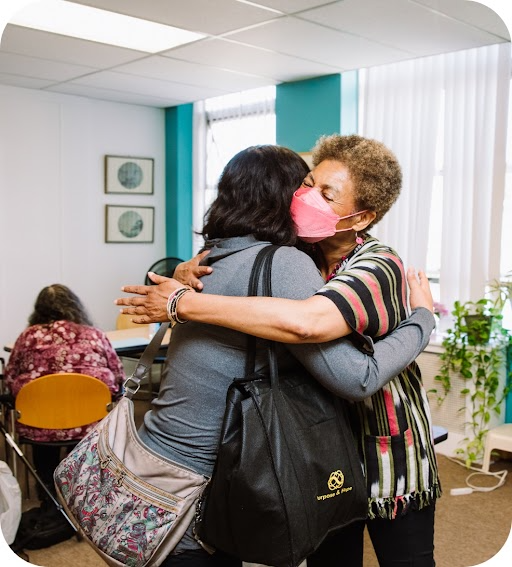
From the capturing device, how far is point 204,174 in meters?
6.65

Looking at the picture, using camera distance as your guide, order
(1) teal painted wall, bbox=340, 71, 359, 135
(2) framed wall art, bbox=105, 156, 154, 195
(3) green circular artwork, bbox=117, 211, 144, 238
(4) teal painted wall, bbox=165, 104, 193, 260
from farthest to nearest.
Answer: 1. (4) teal painted wall, bbox=165, 104, 193, 260
2. (3) green circular artwork, bbox=117, 211, 144, 238
3. (2) framed wall art, bbox=105, 156, 154, 195
4. (1) teal painted wall, bbox=340, 71, 359, 135

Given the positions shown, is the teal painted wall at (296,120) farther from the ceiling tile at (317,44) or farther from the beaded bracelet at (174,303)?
the beaded bracelet at (174,303)

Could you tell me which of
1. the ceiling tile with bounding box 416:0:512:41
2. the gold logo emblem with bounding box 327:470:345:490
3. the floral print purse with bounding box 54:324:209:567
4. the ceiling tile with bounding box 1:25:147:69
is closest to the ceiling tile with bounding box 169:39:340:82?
the ceiling tile with bounding box 1:25:147:69

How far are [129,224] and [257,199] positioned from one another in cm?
546

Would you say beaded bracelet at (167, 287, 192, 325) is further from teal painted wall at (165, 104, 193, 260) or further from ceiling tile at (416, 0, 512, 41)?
teal painted wall at (165, 104, 193, 260)

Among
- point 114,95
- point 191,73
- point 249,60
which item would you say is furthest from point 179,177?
point 249,60

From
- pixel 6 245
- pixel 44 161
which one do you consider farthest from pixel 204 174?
pixel 6 245

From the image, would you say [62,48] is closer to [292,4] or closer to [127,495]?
[292,4]

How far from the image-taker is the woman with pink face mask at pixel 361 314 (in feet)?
3.86

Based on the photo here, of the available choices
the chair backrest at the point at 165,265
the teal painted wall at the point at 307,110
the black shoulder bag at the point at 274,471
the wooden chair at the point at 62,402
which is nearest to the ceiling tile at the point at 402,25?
the teal painted wall at the point at 307,110

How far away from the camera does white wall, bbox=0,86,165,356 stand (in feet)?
19.2

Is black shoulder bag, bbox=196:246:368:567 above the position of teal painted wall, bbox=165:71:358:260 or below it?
below

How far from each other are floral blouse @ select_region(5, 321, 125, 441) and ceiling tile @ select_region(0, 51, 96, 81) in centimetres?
246

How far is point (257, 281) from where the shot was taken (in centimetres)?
121
